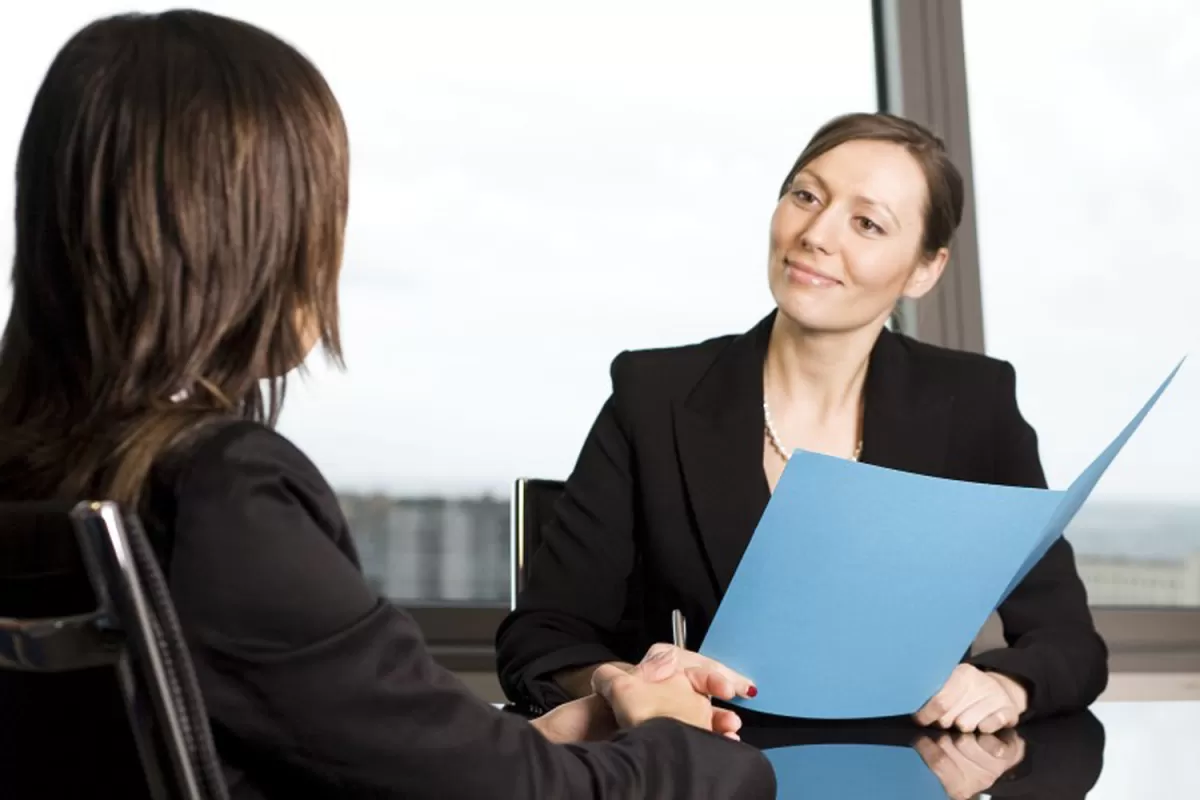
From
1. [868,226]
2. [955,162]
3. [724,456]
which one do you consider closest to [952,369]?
[868,226]

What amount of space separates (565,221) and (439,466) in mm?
590

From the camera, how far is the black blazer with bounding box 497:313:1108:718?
1.75 metres

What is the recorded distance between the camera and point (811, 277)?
191 centimetres

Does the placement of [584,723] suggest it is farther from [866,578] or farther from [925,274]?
[925,274]

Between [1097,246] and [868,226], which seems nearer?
[868,226]

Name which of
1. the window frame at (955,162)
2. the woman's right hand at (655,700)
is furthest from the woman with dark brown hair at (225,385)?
the window frame at (955,162)

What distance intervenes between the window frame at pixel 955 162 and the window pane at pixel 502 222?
0.26 meters

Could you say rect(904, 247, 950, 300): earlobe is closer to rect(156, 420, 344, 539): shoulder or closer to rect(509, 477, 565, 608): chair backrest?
rect(509, 477, 565, 608): chair backrest

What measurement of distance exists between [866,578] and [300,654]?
0.70 meters

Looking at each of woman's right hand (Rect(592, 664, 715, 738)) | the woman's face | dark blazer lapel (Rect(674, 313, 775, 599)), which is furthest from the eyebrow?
woman's right hand (Rect(592, 664, 715, 738))

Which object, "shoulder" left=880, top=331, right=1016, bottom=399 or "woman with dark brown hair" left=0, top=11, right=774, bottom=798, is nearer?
"woman with dark brown hair" left=0, top=11, right=774, bottom=798

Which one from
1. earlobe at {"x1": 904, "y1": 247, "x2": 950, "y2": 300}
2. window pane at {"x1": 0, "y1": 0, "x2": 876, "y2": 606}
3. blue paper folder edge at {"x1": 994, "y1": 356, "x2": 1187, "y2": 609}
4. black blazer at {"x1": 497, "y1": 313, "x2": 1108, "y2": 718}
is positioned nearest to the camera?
blue paper folder edge at {"x1": 994, "y1": 356, "x2": 1187, "y2": 609}

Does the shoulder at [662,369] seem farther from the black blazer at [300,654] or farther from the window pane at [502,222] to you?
the black blazer at [300,654]

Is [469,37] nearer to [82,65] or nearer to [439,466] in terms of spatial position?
[439,466]
